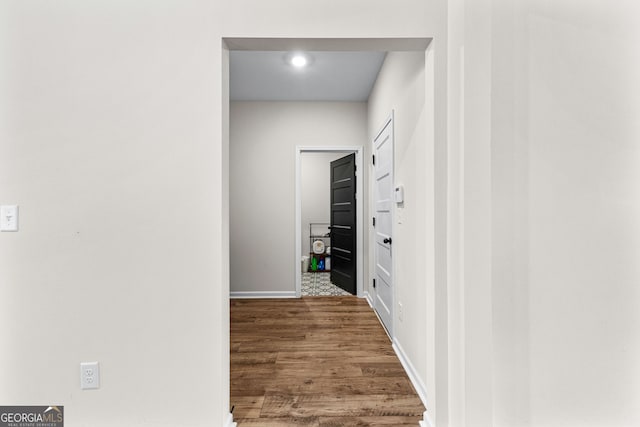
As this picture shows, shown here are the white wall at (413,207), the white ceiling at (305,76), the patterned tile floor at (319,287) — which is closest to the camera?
the white wall at (413,207)

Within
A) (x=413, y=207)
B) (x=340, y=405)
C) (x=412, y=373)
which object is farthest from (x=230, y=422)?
(x=413, y=207)

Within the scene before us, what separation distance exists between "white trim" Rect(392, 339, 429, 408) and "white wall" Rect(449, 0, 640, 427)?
0.34m

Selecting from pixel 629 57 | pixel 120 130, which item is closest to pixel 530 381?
pixel 629 57

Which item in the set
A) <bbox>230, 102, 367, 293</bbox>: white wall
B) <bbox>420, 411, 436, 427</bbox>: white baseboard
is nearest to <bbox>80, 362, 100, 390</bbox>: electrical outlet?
<bbox>420, 411, 436, 427</bbox>: white baseboard

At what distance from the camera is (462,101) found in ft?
4.61

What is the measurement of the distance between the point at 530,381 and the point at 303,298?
3061mm

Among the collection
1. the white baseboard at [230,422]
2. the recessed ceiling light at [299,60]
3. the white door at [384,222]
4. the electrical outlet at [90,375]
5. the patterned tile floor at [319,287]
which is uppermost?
the recessed ceiling light at [299,60]

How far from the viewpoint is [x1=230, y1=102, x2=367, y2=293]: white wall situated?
13.0 ft

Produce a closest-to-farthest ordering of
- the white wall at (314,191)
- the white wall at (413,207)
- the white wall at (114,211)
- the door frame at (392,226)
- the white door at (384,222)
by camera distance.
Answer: the white wall at (114,211), the white wall at (413,207), the door frame at (392,226), the white door at (384,222), the white wall at (314,191)

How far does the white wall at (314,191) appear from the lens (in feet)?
21.1

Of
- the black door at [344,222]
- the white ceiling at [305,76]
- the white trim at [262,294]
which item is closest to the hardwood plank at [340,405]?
the white trim at [262,294]

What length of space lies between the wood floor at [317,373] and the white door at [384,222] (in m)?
0.25

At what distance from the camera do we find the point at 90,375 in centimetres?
144

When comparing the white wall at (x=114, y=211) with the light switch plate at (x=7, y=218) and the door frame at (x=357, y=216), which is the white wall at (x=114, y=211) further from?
the door frame at (x=357, y=216)
